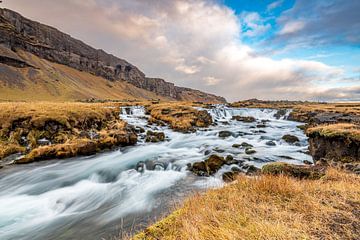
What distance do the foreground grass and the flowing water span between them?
3.92 metres

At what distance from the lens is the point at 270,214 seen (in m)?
3.86

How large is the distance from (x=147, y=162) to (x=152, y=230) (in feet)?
39.4

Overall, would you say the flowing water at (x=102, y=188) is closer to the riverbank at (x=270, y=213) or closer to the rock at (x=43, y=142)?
the rock at (x=43, y=142)

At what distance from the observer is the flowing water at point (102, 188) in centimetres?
818

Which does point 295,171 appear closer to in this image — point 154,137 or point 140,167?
point 140,167

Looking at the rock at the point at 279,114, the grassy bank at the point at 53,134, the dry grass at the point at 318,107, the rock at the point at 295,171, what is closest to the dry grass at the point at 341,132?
the rock at the point at 295,171

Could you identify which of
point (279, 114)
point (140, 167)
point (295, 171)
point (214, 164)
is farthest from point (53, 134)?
point (279, 114)

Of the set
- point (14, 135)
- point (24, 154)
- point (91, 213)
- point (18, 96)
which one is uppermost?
point (18, 96)

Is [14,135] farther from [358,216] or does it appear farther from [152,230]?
[358,216]

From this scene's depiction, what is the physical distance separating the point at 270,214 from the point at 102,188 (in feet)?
33.8

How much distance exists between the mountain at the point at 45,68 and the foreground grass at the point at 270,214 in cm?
8278

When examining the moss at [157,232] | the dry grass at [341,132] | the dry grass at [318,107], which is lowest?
the moss at [157,232]

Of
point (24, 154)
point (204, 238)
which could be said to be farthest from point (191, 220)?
point (24, 154)

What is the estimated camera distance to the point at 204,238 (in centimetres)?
325
